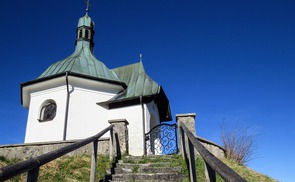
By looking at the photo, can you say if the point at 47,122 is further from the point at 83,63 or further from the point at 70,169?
the point at 70,169

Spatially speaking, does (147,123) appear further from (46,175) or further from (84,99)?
(46,175)

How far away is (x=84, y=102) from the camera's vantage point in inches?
473

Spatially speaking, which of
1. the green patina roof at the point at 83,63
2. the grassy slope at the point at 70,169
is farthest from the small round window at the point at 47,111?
the grassy slope at the point at 70,169

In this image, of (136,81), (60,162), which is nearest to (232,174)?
(60,162)

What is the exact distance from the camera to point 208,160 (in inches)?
89.5

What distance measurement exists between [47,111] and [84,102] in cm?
199

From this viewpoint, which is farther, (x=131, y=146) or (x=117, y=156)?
(x=131, y=146)

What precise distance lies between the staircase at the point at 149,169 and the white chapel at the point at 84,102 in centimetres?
395

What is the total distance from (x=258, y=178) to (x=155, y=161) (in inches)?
105

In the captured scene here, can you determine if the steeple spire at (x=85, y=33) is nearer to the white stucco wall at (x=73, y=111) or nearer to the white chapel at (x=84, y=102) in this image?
the white chapel at (x=84, y=102)

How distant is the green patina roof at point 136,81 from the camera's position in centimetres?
1211

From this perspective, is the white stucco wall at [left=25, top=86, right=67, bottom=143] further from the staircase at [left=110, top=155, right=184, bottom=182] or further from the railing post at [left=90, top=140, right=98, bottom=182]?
the railing post at [left=90, top=140, right=98, bottom=182]

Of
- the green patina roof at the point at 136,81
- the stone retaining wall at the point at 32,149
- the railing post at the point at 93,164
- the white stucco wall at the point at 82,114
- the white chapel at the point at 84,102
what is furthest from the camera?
the green patina roof at the point at 136,81

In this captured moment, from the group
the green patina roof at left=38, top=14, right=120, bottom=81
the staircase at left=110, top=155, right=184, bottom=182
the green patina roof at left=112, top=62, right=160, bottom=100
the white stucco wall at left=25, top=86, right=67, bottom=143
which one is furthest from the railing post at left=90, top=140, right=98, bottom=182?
the green patina roof at left=38, top=14, right=120, bottom=81
